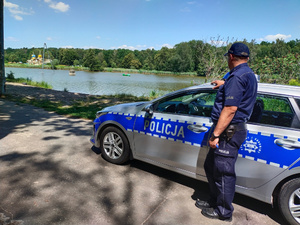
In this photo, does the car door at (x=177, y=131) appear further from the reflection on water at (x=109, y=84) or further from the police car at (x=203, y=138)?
the reflection on water at (x=109, y=84)

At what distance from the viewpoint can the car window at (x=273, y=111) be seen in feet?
8.41

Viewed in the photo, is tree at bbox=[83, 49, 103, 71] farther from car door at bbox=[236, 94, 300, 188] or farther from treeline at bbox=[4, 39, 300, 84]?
car door at bbox=[236, 94, 300, 188]

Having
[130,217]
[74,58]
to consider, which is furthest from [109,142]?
[74,58]

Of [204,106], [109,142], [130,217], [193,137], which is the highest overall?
[204,106]

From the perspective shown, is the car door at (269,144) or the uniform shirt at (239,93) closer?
the uniform shirt at (239,93)

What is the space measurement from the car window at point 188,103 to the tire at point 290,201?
4.36 feet

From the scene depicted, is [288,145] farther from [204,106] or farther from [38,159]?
[38,159]

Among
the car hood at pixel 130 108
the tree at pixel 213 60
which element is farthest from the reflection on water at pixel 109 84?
the car hood at pixel 130 108

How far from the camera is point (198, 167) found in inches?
119

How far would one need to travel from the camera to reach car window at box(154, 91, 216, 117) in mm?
3270

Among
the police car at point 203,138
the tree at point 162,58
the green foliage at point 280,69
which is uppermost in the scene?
the tree at point 162,58

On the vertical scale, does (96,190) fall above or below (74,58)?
below

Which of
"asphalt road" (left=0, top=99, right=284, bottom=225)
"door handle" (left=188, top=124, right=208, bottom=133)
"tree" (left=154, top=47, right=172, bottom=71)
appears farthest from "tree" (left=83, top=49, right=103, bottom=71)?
"door handle" (left=188, top=124, right=208, bottom=133)

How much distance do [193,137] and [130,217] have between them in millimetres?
1273
